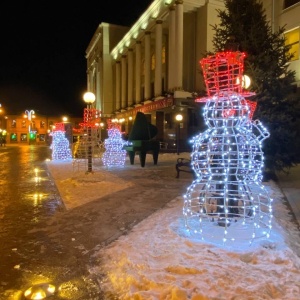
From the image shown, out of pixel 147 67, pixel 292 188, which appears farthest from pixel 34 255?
pixel 147 67

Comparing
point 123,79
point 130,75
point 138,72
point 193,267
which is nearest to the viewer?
point 193,267

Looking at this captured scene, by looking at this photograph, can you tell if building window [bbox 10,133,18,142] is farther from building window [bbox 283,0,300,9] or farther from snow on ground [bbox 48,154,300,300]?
snow on ground [bbox 48,154,300,300]

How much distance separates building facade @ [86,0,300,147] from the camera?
3088 cm

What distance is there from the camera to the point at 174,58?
32.3m

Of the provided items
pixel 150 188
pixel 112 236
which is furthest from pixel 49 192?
pixel 112 236

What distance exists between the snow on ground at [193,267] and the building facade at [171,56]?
17558mm

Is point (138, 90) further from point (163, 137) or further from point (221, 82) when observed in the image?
point (221, 82)

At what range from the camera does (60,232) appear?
20.3 ft

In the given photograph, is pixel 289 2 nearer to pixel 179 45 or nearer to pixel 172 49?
pixel 179 45

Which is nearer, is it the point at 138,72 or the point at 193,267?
the point at 193,267

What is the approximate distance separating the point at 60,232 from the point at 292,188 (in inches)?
264

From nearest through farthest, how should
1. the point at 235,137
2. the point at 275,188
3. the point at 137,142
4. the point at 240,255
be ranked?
the point at 240,255, the point at 235,137, the point at 275,188, the point at 137,142

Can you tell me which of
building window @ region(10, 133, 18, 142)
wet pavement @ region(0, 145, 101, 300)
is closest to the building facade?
wet pavement @ region(0, 145, 101, 300)

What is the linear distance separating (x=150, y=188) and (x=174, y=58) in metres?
23.8
